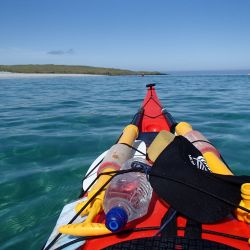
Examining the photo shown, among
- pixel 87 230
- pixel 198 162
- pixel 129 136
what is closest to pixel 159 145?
pixel 129 136

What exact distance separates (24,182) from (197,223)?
3.03m

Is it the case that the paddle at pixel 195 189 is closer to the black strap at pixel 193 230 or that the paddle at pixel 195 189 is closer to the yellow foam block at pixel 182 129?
the black strap at pixel 193 230

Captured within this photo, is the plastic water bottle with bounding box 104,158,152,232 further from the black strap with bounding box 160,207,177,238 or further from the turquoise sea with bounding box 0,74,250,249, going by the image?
the turquoise sea with bounding box 0,74,250,249

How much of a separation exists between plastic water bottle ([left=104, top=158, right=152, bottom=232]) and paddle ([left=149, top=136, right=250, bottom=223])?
3.7 inches

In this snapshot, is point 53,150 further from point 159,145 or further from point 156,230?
point 156,230

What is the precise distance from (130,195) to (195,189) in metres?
0.38

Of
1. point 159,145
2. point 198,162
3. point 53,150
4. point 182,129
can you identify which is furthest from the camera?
point 53,150

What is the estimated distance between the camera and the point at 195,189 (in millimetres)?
1707

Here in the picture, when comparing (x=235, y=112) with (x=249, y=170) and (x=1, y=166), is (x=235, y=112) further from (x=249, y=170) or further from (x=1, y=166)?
(x=1, y=166)

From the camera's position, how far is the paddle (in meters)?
1.67

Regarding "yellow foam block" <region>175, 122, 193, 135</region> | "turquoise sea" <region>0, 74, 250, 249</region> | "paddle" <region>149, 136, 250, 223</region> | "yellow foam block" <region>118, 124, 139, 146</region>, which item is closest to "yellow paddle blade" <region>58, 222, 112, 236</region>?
"paddle" <region>149, 136, 250, 223</region>

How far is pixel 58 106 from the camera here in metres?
11.0

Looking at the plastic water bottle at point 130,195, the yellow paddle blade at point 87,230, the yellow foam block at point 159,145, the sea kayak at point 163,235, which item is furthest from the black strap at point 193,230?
the yellow foam block at point 159,145

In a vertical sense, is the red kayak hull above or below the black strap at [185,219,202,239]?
below
